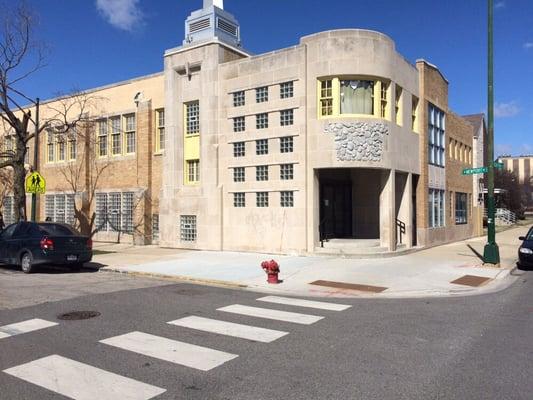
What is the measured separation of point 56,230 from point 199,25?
39.9ft

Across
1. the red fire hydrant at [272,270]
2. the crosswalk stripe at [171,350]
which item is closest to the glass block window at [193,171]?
the red fire hydrant at [272,270]

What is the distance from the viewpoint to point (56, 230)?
1519cm

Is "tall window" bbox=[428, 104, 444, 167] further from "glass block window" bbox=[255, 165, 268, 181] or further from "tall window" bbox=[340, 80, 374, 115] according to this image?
"glass block window" bbox=[255, 165, 268, 181]

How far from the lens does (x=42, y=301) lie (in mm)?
10094

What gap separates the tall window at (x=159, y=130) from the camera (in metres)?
24.8

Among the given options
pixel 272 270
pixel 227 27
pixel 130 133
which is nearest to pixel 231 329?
pixel 272 270

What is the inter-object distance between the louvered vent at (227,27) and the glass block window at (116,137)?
7.90 meters

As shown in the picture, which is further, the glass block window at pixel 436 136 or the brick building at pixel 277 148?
the glass block window at pixel 436 136

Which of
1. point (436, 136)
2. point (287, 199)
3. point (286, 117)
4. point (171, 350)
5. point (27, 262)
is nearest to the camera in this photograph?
point (171, 350)

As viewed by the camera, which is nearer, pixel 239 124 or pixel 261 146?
pixel 261 146

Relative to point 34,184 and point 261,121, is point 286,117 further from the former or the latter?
point 34,184

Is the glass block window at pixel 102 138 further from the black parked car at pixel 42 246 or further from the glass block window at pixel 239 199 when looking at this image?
the black parked car at pixel 42 246

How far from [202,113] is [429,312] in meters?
14.8

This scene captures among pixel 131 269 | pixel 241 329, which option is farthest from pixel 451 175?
pixel 241 329
